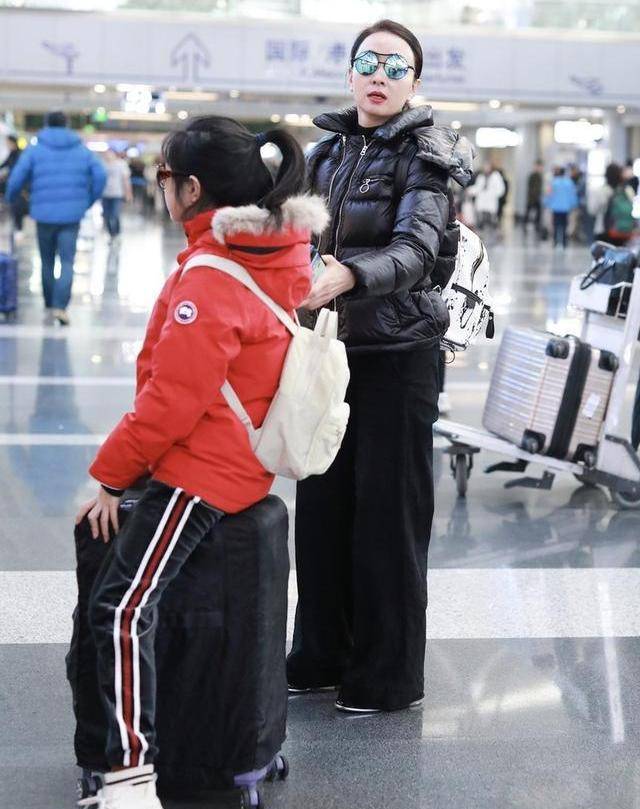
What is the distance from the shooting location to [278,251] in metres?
2.71

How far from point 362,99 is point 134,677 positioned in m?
1.55

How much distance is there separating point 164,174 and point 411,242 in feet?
2.28

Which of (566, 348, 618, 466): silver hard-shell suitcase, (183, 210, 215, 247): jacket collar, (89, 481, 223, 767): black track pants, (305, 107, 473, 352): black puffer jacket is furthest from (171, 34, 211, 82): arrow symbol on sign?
(89, 481, 223, 767): black track pants

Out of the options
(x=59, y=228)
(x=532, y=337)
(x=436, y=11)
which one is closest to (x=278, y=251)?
(x=532, y=337)

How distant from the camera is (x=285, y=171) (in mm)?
2703

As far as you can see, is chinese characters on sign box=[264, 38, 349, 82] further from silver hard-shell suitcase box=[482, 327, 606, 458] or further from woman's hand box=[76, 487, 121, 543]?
woman's hand box=[76, 487, 121, 543]

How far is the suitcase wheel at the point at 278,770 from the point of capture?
3098mm

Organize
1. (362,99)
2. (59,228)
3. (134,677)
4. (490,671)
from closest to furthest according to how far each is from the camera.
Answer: (134,677) < (362,99) < (490,671) < (59,228)

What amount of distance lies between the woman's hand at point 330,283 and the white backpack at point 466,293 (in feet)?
3.03

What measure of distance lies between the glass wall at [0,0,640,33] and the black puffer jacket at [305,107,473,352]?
2697 cm

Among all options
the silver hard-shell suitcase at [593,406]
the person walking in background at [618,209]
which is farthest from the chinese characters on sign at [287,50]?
the silver hard-shell suitcase at [593,406]

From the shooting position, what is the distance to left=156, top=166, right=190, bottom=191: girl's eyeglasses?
8.88 ft

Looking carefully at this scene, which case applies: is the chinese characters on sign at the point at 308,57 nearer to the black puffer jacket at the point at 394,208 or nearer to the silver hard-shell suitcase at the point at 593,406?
the silver hard-shell suitcase at the point at 593,406

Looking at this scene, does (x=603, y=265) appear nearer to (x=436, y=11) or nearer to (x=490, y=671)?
(x=490, y=671)
